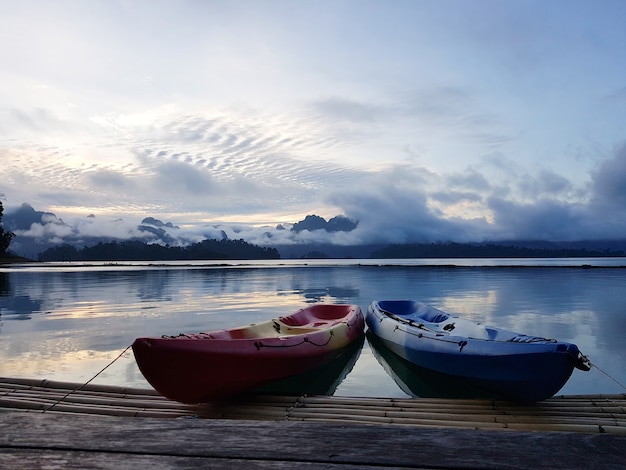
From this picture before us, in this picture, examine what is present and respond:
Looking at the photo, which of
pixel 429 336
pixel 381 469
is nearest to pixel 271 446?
pixel 381 469

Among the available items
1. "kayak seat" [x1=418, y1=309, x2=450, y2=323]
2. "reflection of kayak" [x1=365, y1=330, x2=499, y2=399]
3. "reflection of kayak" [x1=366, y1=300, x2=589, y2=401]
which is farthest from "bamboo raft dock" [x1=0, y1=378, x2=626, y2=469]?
"kayak seat" [x1=418, y1=309, x2=450, y2=323]

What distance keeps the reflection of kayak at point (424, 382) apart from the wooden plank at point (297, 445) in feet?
23.6

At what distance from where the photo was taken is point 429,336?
34.1ft

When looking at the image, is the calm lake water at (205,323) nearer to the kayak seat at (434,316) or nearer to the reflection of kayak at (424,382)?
the reflection of kayak at (424,382)

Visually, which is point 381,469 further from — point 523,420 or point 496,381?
point 496,381

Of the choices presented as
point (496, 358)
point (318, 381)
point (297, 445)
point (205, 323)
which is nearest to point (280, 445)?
point (297, 445)

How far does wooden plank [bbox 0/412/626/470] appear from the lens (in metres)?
1.68

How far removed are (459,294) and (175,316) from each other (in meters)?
20.0

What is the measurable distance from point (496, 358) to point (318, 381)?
417cm

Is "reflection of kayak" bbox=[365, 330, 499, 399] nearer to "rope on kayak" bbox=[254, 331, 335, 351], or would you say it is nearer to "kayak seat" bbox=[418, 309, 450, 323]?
"rope on kayak" bbox=[254, 331, 335, 351]

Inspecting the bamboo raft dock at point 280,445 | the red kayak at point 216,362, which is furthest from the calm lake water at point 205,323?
the bamboo raft dock at point 280,445

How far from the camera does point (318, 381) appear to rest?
1084 centimetres

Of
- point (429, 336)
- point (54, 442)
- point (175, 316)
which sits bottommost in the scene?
point (175, 316)

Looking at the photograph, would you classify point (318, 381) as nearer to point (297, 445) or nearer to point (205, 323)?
point (297, 445)
